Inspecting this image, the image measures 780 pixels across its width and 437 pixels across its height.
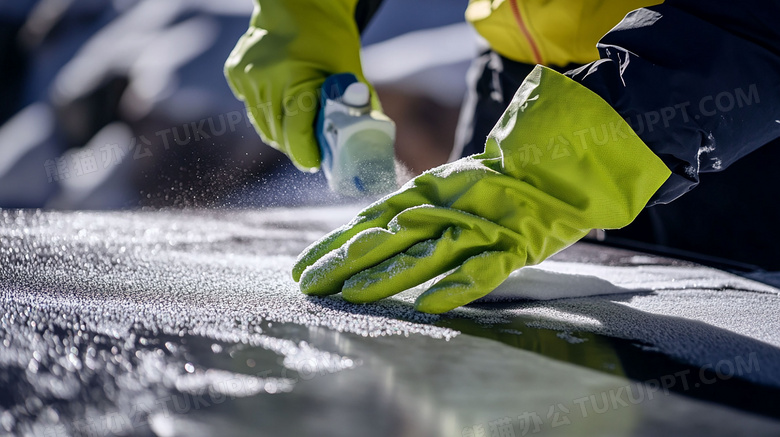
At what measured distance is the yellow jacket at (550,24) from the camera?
4.00 ft

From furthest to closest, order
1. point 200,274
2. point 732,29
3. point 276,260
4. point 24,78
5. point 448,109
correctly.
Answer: point 24,78
point 448,109
point 276,260
point 200,274
point 732,29

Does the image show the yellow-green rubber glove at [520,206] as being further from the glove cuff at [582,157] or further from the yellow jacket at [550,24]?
the yellow jacket at [550,24]

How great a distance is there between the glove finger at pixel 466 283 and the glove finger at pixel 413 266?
0.10 ft

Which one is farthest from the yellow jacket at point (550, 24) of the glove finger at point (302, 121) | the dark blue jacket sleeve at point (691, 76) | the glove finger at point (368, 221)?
the glove finger at point (368, 221)

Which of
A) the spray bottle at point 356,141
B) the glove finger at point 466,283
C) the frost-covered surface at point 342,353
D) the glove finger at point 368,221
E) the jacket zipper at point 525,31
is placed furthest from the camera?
the jacket zipper at point 525,31

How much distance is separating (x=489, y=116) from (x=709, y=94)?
102cm

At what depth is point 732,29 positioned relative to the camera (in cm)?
87

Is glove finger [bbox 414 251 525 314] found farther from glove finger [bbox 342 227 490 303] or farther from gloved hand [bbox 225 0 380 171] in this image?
gloved hand [bbox 225 0 380 171]

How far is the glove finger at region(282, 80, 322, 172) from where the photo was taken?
1416 millimetres

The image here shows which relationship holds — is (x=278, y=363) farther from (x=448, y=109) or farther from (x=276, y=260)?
(x=448, y=109)

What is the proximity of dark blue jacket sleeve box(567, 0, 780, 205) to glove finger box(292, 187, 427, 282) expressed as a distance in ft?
0.98

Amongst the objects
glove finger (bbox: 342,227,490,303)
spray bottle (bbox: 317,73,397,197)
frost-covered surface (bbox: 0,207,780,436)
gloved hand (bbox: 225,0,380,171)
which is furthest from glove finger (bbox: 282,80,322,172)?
glove finger (bbox: 342,227,490,303)

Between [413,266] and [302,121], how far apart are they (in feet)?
2.36

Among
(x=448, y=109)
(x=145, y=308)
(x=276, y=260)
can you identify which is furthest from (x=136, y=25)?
(x=145, y=308)
